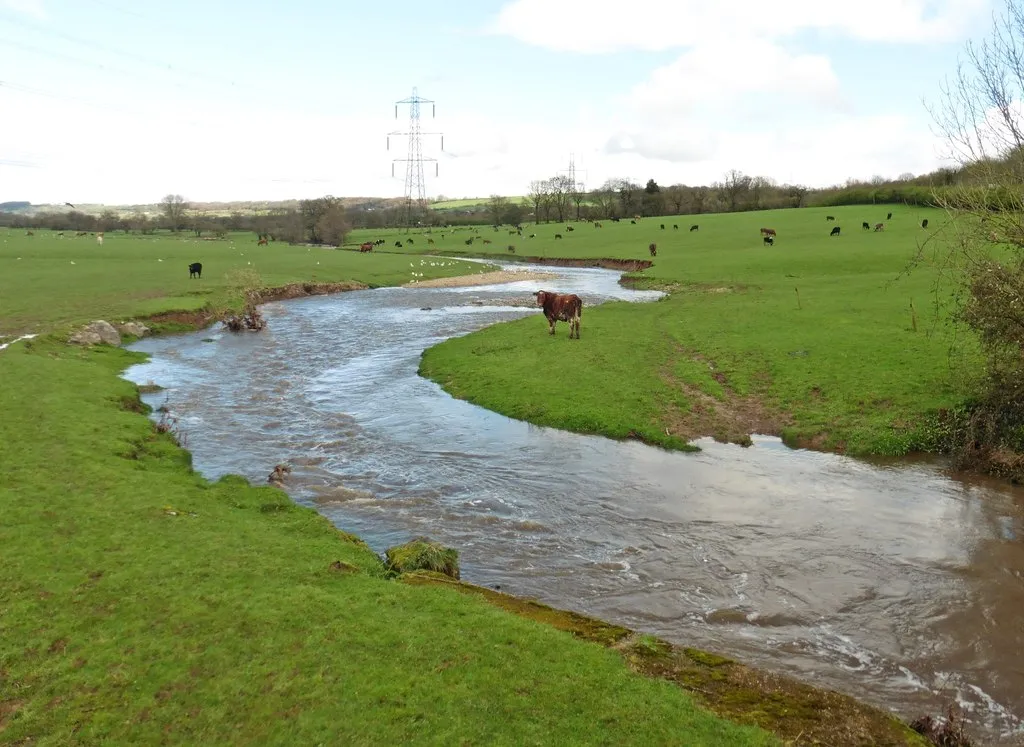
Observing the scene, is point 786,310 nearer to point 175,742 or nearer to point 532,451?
point 532,451

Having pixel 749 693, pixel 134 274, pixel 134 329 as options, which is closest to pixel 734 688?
pixel 749 693

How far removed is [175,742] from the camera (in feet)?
22.0

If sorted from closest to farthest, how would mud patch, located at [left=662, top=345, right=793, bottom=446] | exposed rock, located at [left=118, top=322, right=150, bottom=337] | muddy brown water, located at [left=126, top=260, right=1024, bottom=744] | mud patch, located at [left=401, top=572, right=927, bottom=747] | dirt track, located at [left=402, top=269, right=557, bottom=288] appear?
mud patch, located at [left=401, top=572, right=927, bottom=747] → muddy brown water, located at [left=126, top=260, right=1024, bottom=744] → mud patch, located at [left=662, top=345, right=793, bottom=446] → exposed rock, located at [left=118, top=322, right=150, bottom=337] → dirt track, located at [left=402, top=269, right=557, bottom=288]

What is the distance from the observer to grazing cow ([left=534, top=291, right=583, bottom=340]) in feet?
96.8

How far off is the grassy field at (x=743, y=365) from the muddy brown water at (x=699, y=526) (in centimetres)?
114

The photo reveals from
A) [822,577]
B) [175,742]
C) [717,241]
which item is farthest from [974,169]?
[717,241]

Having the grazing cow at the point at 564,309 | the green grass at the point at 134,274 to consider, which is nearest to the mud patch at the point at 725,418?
the grazing cow at the point at 564,309

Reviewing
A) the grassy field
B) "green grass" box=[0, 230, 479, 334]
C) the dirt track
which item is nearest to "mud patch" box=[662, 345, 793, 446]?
the grassy field

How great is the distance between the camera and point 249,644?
8148 mm

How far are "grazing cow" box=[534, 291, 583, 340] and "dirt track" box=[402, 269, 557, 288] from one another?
89.1 ft

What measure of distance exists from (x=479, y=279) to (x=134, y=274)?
28.0 m

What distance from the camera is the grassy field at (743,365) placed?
19250 millimetres

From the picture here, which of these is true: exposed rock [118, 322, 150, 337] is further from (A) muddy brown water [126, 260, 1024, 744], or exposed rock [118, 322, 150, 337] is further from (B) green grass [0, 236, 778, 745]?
(B) green grass [0, 236, 778, 745]

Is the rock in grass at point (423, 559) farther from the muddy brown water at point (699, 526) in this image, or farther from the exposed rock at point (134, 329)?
the exposed rock at point (134, 329)
